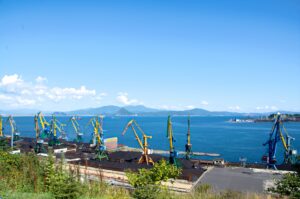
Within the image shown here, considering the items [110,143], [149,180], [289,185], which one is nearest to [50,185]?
[149,180]

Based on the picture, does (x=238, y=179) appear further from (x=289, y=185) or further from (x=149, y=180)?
(x=149, y=180)

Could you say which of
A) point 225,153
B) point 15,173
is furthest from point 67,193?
point 225,153

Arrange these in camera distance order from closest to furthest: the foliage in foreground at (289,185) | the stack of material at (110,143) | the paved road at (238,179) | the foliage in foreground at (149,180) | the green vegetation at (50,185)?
Result: the green vegetation at (50,185) < the foliage in foreground at (149,180) < the foliage in foreground at (289,185) < the paved road at (238,179) < the stack of material at (110,143)

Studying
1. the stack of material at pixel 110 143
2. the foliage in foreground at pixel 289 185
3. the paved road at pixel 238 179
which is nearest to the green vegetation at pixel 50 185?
the foliage in foreground at pixel 289 185

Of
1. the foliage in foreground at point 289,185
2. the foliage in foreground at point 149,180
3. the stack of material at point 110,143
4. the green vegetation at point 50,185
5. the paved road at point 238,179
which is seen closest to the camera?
the green vegetation at point 50,185

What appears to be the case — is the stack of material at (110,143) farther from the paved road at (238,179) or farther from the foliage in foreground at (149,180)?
the foliage in foreground at (149,180)

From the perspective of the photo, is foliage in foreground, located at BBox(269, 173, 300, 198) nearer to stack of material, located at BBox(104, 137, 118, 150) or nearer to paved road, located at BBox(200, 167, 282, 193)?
paved road, located at BBox(200, 167, 282, 193)

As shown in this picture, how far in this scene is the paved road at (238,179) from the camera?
18.1 meters

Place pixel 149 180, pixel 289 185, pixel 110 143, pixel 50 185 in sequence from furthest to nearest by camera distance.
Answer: pixel 110 143
pixel 289 185
pixel 149 180
pixel 50 185

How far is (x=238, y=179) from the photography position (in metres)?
20.8

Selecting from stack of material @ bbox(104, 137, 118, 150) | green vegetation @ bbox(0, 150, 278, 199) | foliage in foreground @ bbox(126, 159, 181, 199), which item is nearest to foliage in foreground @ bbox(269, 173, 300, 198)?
green vegetation @ bbox(0, 150, 278, 199)

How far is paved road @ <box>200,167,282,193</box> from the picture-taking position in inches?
711

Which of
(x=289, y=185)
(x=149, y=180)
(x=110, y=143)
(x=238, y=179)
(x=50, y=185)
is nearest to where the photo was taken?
(x=50, y=185)

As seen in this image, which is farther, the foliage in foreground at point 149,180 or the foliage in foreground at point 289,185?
the foliage in foreground at point 289,185
